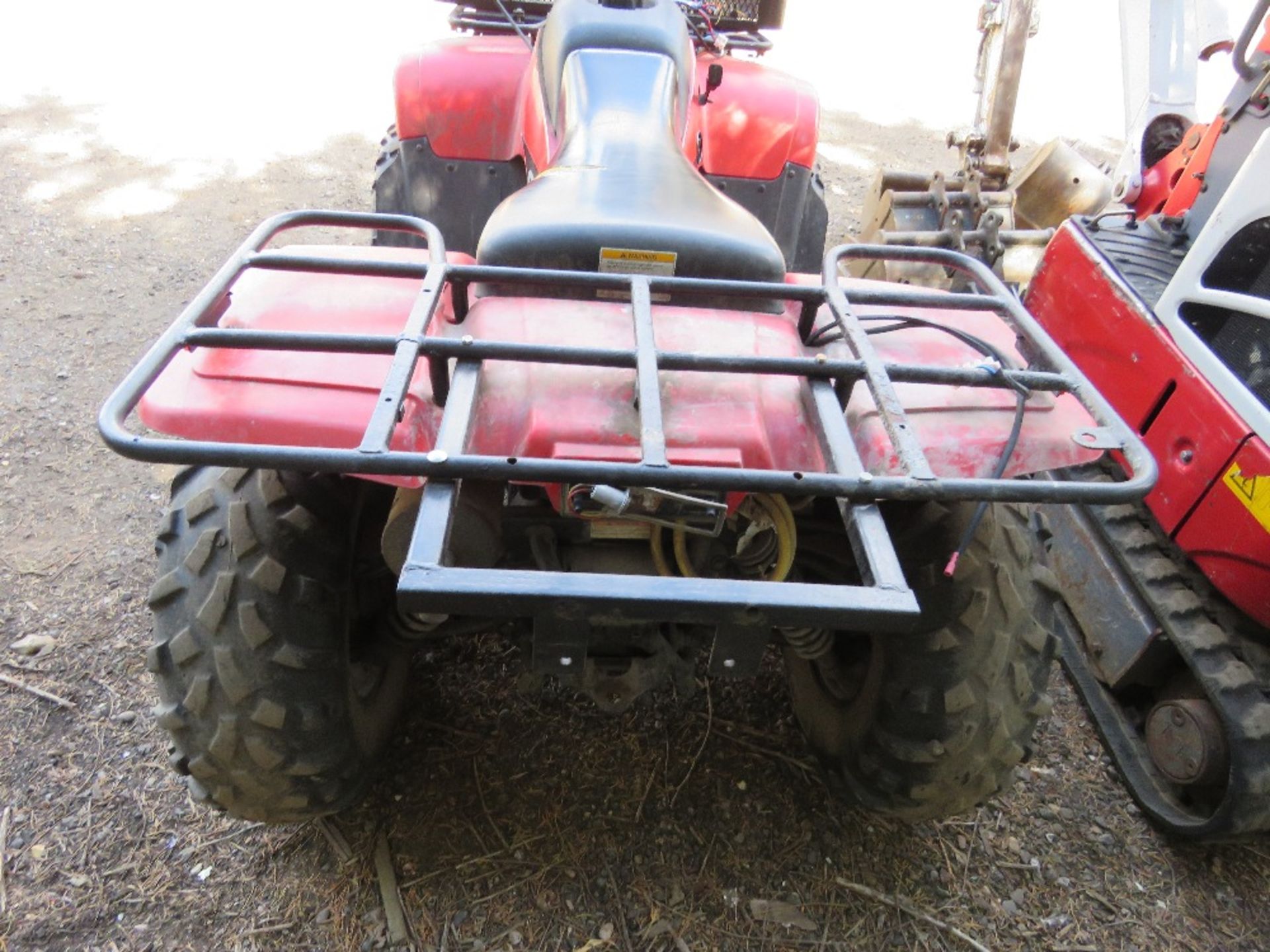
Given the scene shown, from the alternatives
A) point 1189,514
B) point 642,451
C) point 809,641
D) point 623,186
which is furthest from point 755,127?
point 642,451

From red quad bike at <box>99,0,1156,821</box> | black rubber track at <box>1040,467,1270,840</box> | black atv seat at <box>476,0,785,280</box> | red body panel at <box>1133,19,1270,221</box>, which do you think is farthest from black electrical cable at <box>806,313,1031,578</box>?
red body panel at <box>1133,19,1270,221</box>

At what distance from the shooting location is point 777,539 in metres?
1.51

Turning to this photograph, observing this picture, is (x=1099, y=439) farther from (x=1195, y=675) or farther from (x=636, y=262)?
(x=1195, y=675)

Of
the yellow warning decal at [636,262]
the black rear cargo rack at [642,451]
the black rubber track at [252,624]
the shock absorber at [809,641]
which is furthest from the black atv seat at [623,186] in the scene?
the shock absorber at [809,641]

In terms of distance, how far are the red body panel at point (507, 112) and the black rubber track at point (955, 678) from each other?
1630mm

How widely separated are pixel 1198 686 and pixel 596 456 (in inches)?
72.3

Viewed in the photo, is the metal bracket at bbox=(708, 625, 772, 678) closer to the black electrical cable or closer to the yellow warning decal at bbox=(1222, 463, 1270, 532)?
the black electrical cable

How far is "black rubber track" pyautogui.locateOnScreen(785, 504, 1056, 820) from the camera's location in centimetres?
162

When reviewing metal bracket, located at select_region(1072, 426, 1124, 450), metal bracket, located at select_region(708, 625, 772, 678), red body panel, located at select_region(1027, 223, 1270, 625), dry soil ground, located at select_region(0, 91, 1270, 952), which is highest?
metal bracket, located at select_region(1072, 426, 1124, 450)

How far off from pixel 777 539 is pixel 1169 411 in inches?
54.9

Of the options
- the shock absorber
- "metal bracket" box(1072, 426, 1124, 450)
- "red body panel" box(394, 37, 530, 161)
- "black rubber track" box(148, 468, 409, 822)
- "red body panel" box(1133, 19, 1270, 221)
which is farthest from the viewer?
"red body panel" box(394, 37, 530, 161)

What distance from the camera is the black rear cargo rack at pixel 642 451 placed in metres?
1.00

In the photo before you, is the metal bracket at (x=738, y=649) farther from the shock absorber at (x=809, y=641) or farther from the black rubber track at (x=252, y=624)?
the black rubber track at (x=252, y=624)

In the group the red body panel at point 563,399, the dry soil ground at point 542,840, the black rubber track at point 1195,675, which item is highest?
the red body panel at point 563,399
